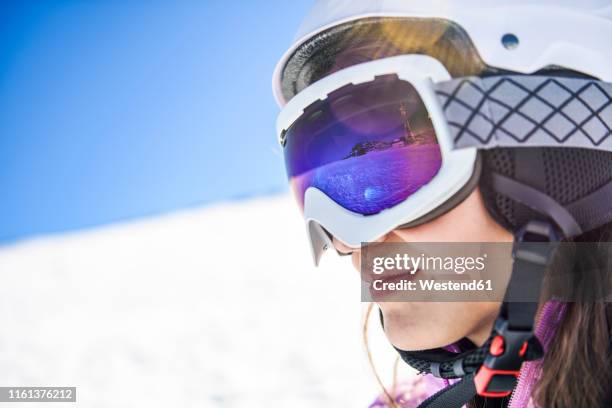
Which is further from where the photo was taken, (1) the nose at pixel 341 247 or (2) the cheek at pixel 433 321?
(1) the nose at pixel 341 247

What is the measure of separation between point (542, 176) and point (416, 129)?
0.30m

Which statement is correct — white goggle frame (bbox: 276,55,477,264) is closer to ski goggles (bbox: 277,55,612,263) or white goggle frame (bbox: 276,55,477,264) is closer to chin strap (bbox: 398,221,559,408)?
ski goggles (bbox: 277,55,612,263)

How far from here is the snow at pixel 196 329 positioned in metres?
3.19

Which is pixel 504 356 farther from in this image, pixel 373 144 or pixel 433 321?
pixel 373 144

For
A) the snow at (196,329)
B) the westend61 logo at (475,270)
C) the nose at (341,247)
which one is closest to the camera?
the westend61 logo at (475,270)

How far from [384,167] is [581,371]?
2.11 feet

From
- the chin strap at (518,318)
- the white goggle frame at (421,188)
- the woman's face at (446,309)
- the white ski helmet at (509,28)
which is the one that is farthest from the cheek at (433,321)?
the white ski helmet at (509,28)

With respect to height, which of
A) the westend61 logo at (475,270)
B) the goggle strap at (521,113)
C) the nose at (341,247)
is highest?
the goggle strap at (521,113)

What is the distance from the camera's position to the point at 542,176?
3.89 feet

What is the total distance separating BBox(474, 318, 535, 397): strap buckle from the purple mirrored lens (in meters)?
0.37

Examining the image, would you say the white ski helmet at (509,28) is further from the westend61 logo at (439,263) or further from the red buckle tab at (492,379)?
the red buckle tab at (492,379)

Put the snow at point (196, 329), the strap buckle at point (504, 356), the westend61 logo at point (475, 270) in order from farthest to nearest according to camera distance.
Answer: the snow at point (196, 329) < the westend61 logo at point (475, 270) < the strap buckle at point (504, 356)

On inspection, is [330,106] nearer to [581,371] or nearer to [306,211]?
[306,211]

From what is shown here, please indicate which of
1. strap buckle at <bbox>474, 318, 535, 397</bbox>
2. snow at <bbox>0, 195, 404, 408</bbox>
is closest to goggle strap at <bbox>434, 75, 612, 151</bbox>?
strap buckle at <bbox>474, 318, 535, 397</bbox>
